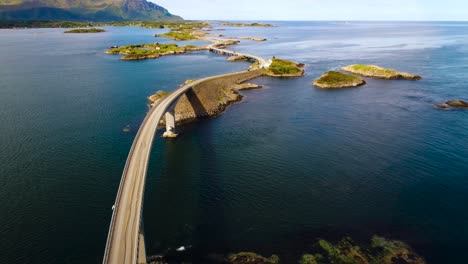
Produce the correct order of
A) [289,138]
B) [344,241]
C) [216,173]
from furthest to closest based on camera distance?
1. [289,138]
2. [216,173]
3. [344,241]

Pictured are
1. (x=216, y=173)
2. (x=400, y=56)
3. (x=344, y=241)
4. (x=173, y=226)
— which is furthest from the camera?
(x=400, y=56)

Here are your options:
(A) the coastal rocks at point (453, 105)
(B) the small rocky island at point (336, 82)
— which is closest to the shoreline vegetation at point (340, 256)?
(A) the coastal rocks at point (453, 105)

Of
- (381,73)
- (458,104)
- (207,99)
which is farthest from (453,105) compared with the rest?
(207,99)

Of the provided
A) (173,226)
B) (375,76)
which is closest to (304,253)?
(173,226)

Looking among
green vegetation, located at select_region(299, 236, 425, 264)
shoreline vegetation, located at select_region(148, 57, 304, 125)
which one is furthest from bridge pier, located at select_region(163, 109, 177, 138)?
green vegetation, located at select_region(299, 236, 425, 264)

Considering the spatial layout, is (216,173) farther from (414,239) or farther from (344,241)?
(414,239)

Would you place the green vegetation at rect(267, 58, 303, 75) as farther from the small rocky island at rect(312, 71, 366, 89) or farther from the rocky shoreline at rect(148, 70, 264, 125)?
the rocky shoreline at rect(148, 70, 264, 125)

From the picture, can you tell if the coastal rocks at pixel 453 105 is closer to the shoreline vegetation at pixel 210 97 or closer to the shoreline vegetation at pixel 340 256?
the shoreline vegetation at pixel 210 97
